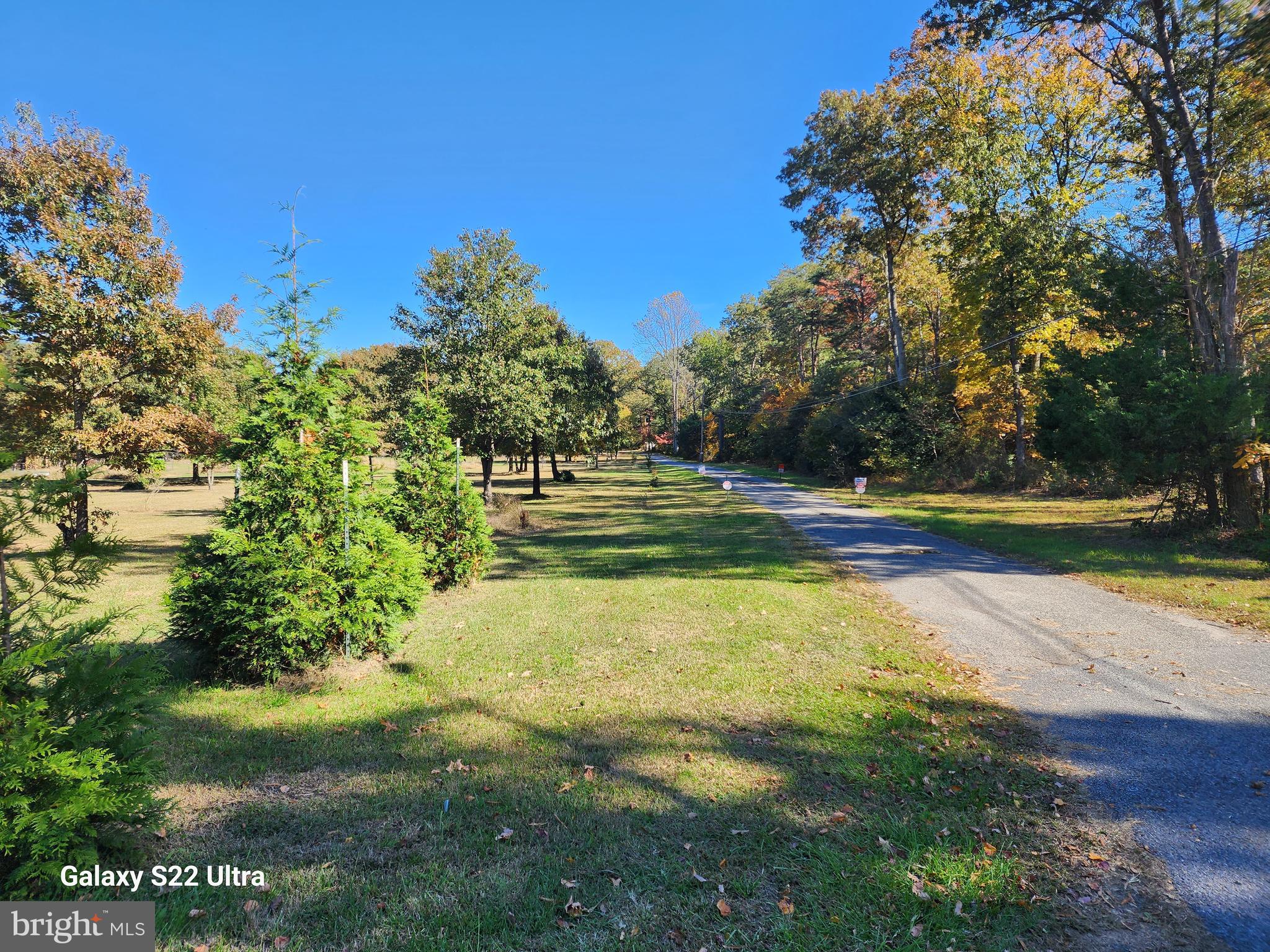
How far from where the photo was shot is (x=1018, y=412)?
897 inches

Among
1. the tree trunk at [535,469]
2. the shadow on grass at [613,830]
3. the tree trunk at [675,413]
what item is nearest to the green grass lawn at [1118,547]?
the shadow on grass at [613,830]

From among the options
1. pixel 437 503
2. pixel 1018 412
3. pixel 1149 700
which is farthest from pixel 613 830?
pixel 1018 412

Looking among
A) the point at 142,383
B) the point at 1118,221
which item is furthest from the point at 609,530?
the point at 1118,221

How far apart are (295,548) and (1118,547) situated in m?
14.6

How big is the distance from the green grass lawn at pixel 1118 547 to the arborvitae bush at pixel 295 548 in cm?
1017

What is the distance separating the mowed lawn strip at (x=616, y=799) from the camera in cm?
254

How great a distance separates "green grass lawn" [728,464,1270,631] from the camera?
7812 mm

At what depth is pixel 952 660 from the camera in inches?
235

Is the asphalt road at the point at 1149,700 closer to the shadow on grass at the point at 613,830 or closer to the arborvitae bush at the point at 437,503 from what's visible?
the shadow on grass at the point at 613,830

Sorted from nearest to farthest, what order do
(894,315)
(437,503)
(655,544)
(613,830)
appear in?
(613,830), (437,503), (655,544), (894,315)

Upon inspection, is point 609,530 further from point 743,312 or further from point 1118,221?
point 743,312

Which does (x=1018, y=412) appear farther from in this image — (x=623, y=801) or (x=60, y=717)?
(x=60, y=717)

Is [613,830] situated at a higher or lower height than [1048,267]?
lower

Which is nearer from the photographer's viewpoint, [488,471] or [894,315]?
[488,471]
